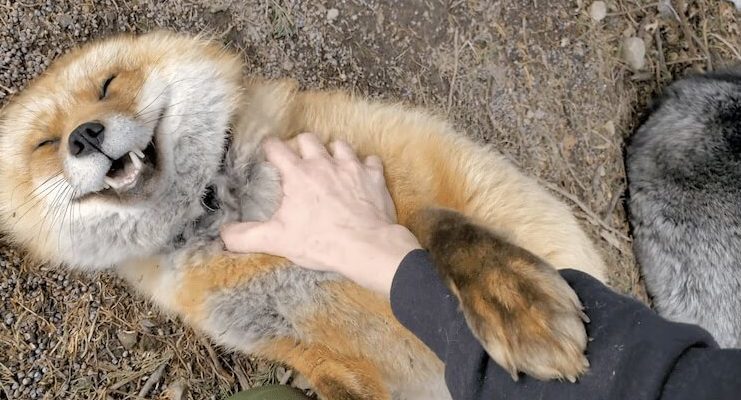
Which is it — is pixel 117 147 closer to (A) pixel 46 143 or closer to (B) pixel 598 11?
(A) pixel 46 143

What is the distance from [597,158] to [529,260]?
2.07 metres

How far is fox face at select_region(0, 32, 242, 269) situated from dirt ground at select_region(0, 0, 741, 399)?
737 millimetres

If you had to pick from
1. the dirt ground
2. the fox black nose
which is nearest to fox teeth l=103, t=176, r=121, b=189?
the fox black nose

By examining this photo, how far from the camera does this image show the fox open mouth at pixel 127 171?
6.79 ft

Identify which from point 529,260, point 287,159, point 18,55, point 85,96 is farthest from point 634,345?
point 18,55

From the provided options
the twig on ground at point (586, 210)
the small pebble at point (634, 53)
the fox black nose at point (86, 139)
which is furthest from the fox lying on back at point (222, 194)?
the small pebble at point (634, 53)

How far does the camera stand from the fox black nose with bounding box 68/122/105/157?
1.99m

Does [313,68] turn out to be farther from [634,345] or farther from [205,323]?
[634,345]

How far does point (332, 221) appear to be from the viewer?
222 centimetres

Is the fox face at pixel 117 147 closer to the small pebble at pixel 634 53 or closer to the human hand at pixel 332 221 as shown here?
the human hand at pixel 332 221

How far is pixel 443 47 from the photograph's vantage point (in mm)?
3387

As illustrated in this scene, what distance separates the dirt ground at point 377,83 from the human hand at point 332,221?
3.72ft

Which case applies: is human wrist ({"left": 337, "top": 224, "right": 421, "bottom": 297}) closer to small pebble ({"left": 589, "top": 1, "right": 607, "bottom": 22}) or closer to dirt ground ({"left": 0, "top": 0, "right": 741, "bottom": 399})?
dirt ground ({"left": 0, "top": 0, "right": 741, "bottom": 399})

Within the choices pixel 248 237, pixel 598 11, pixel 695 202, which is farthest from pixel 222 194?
pixel 598 11
